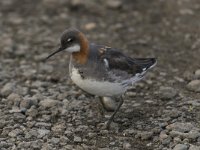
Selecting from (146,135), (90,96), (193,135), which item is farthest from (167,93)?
(193,135)

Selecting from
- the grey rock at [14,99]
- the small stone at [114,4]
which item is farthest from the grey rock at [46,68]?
the small stone at [114,4]

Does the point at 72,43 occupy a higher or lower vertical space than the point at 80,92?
higher

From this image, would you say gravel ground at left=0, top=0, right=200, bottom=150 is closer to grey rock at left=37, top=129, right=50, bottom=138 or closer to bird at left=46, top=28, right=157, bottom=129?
grey rock at left=37, top=129, right=50, bottom=138

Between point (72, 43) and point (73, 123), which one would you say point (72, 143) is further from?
point (72, 43)

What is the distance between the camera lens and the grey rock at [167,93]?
9102 millimetres

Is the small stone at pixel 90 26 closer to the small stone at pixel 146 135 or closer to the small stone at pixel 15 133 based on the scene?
the small stone at pixel 15 133

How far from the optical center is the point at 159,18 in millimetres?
12500

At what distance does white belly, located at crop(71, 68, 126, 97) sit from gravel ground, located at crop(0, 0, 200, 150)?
63 centimetres

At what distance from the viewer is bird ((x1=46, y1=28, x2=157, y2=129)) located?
25.7 ft

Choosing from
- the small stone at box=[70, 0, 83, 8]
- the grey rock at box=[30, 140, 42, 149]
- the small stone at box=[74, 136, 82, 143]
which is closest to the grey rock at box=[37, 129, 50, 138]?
the grey rock at box=[30, 140, 42, 149]

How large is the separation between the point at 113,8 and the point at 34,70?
347cm

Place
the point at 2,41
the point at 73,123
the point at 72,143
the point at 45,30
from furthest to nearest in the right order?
the point at 45,30, the point at 2,41, the point at 73,123, the point at 72,143

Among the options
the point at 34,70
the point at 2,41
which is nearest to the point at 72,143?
the point at 34,70

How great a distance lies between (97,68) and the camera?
7926 mm
